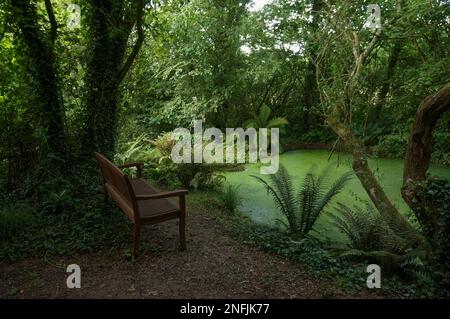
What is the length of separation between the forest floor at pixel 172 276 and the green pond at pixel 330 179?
5.22ft

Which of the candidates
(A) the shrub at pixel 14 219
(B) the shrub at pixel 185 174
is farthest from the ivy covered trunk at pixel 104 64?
(B) the shrub at pixel 185 174

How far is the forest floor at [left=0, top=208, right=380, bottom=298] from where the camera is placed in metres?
2.73

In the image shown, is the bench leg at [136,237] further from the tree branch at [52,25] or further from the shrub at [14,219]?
the tree branch at [52,25]

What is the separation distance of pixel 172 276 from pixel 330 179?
5.07m

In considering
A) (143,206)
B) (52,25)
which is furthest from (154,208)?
(52,25)

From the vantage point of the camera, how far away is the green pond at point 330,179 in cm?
527

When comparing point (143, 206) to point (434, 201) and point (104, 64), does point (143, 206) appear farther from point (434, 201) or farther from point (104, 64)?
point (434, 201)

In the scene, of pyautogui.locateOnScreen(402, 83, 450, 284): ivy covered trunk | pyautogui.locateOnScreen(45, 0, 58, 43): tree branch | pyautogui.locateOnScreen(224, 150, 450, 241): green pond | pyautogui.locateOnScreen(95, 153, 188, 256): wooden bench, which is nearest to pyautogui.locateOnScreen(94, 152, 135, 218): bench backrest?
pyautogui.locateOnScreen(95, 153, 188, 256): wooden bench

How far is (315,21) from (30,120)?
272 inches

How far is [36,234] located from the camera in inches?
144

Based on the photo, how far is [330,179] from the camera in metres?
7.08

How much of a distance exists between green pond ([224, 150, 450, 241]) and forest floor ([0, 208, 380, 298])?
159 centimetres
